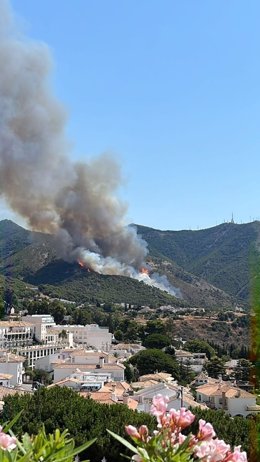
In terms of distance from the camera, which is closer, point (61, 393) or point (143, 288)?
point (61, 393)

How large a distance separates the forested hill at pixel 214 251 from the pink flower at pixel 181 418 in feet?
303

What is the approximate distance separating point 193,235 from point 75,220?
57.6m

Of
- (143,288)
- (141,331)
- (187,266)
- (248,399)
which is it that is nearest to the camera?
(248,399)

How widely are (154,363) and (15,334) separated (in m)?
14.7

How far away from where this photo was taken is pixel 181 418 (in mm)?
2027

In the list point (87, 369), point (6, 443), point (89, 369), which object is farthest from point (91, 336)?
point (6, 443)

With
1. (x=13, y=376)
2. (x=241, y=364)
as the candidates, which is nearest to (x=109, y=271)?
(x=241, y=364)

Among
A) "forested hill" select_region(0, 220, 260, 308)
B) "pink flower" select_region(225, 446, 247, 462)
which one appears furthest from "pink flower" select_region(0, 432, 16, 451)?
"forested hill" select_region(0, 220, 260, 308)

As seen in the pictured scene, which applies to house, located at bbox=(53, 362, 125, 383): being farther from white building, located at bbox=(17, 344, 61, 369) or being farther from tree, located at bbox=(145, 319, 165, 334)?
tree, located at bbox=(145, 319, 165, 334)

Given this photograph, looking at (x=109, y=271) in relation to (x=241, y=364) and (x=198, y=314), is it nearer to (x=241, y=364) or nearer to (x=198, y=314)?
(x=198, y=314)

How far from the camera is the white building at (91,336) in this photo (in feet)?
151

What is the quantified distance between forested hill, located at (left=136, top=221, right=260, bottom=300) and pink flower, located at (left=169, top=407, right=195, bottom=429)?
92306 mm

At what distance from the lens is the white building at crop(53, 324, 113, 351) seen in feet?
151

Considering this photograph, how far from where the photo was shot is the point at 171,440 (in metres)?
1.98
